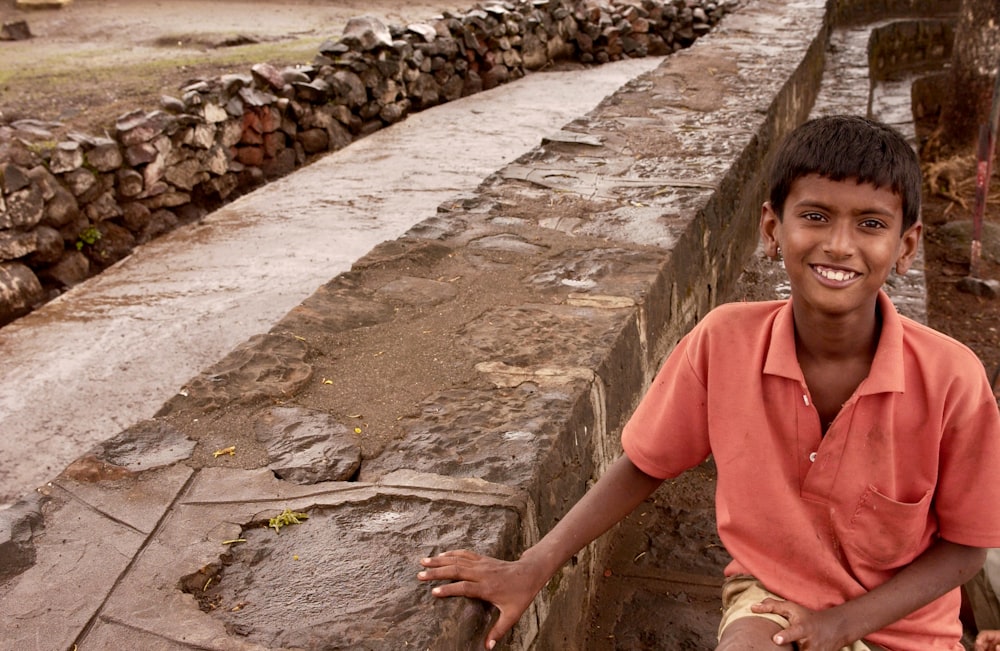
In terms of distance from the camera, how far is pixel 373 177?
6613 mm

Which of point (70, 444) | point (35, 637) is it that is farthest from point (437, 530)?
point (70, 444)

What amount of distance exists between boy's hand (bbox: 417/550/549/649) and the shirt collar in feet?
1.64

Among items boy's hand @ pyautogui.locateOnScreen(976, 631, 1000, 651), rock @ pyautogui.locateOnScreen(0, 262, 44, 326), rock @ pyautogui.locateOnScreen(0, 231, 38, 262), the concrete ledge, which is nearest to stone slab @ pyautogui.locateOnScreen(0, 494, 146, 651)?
the concrete ledge

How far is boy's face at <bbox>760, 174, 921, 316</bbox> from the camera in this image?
55.2 inches

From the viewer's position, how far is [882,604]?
1.40 metres

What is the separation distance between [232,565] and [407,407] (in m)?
0.54

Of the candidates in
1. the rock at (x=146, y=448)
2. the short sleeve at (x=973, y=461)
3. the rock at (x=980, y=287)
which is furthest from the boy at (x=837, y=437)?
the rock at (x=980, y=287)

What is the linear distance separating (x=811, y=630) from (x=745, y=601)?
0.43ft

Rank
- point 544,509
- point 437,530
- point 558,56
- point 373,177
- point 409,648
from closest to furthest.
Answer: point 409,648, point 437,530, point 544,509, point 373,177, point 558,56

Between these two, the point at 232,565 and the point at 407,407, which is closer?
the point at 232,565

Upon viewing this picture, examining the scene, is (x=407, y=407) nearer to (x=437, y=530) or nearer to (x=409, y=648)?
(x=437, y=530)

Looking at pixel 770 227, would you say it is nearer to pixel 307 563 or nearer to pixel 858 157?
pixel 858 157

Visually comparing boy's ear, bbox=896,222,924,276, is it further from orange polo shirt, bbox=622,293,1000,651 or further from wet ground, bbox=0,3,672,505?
wet ground, bbox=0,3,672,505

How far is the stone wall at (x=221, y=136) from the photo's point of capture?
5164 mm
